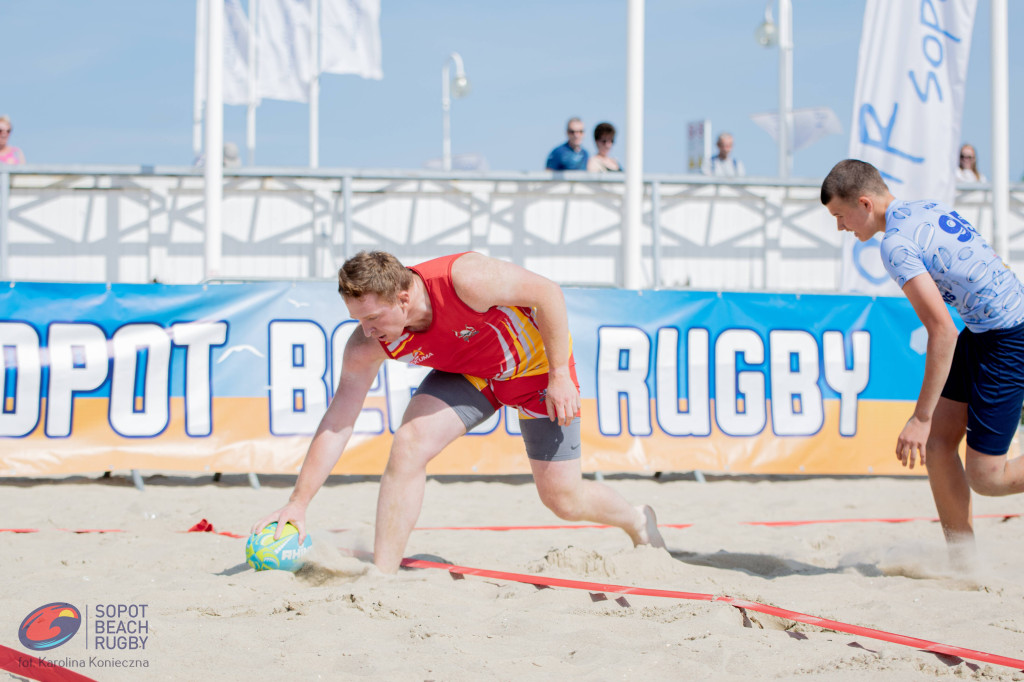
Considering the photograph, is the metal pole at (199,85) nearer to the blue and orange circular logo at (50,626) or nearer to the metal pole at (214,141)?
the metal pole at (214,141)

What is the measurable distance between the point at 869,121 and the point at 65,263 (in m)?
8.05

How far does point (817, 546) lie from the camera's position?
4621mm

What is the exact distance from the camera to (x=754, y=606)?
3148mm

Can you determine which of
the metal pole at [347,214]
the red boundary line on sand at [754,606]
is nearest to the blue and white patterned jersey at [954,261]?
the red boundary line on sand at [754,606]

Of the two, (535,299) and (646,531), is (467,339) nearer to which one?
(535,299)

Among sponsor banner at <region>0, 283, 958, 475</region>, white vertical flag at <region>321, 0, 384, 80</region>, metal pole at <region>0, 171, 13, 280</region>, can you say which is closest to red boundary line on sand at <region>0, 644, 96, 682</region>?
sponsor banner at <region>0, 283, 958, 475</region>

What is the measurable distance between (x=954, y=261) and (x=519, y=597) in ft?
7.07

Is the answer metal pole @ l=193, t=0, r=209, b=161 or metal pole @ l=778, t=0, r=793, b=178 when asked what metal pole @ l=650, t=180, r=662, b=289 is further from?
metal pole @ l=193, t=0, r=209, b=161

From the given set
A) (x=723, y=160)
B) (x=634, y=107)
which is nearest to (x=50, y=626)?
(x=634, y=107)

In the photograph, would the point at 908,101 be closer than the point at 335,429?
No

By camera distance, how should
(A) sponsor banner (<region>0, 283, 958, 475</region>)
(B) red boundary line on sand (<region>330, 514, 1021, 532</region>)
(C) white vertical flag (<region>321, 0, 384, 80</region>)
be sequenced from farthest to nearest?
1. (C) white vertical flag (<region>321, 0, 384, 80</region>)
2. (A) sponsor banner (<region>0, 283, 958, 475</region>)
3. (B) red boundary line on sand (<region>330, 514, 1021, 532</region>)

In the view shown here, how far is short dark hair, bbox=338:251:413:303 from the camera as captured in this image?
9.87 ft

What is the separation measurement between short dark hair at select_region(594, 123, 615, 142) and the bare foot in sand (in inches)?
240

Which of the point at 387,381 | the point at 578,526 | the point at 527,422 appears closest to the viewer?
the point at 527,422
